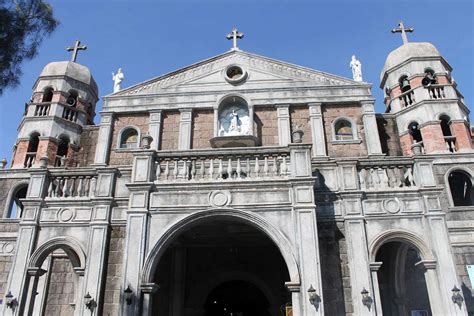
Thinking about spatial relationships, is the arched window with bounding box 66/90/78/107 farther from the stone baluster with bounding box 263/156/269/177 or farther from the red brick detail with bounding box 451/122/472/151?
the red brick detail with bounding box 451/122/472/151

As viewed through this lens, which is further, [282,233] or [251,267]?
[251,267]

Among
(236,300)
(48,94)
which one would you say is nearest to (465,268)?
(236,300)

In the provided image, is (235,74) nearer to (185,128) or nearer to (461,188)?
(185,128)

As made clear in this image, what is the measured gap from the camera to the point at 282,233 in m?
10.4

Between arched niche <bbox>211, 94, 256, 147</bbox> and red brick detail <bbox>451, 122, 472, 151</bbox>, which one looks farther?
red brick detail <bbox>451, 122, 472, 151</bbox>

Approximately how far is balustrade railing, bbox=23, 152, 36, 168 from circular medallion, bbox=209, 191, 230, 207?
1178 centimetres

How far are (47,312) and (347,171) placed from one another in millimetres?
11780

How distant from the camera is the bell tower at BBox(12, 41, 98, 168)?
742 inches

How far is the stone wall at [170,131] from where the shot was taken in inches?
654

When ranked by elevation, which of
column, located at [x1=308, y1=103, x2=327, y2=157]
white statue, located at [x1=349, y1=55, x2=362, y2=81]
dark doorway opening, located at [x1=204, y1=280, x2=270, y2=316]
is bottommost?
dark doorway opening, located at [x1=204, y1=280, x2=270, y2=316]

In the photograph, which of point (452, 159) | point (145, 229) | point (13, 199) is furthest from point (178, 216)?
point (452, 159)

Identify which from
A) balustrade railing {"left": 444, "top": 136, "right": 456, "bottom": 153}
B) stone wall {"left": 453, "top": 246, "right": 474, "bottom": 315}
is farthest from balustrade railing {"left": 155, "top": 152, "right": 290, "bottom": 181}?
balustrade railing {"left": 444, "top": 136, "right": 456, "bottom": 153}

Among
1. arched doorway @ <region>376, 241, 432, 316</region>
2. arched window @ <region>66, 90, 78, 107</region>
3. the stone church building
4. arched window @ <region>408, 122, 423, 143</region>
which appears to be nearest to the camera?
the stone church building

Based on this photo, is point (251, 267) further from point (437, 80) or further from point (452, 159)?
point (437, 80)
